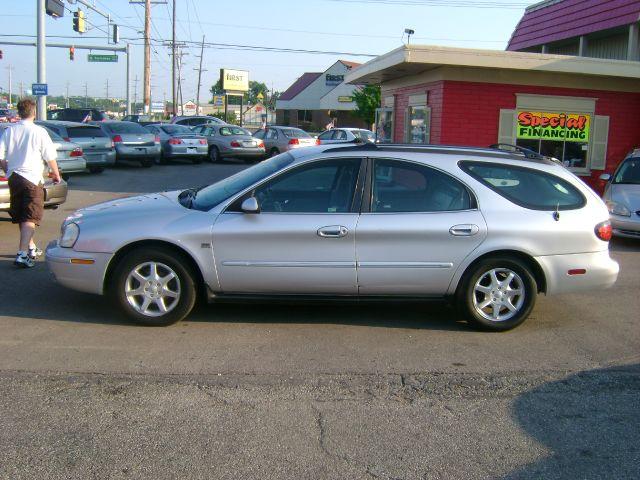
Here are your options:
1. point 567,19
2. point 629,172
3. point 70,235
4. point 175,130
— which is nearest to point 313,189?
point 70,235

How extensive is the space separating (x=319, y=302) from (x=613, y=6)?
13427mm

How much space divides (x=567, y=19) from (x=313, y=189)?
1472cm

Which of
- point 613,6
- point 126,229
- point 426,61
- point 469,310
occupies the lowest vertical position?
point 469,310

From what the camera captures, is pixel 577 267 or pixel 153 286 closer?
pixel 153 286

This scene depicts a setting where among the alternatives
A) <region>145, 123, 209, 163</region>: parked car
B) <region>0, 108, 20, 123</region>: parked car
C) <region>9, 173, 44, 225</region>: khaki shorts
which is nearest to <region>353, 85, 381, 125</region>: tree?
<region>0, 108, 20, 123</region>: parked car

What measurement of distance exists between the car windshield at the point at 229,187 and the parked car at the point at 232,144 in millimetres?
20337

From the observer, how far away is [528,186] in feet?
20.8

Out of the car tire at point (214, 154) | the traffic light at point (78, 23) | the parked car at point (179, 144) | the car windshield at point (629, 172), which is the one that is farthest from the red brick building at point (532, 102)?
the traffic light at point (78, 23)

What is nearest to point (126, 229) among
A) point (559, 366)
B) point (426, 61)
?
point (559, 366)

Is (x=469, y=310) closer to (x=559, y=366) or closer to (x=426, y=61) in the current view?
(x=559, y=366)

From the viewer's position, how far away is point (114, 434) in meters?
4.08

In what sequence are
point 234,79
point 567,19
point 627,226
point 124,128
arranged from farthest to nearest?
point 234,79, point 124,128, point 567,19, point 627,226

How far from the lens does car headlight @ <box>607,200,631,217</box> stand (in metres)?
11.0

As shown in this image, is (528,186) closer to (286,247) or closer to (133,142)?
(286,247)
